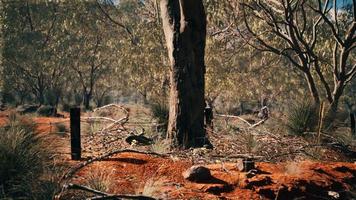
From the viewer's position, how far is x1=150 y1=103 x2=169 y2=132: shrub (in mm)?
12609

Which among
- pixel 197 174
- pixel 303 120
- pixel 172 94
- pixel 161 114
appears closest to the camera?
pixel 197 174

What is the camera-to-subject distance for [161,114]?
12.9 meters

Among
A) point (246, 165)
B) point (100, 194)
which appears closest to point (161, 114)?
point (246, 165)

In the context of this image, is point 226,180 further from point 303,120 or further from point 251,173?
point 303,120

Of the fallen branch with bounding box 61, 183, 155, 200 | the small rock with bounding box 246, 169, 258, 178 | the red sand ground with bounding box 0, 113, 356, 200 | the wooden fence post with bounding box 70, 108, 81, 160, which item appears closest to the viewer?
the fallen branch with bounding box 61, 183, 155, 200

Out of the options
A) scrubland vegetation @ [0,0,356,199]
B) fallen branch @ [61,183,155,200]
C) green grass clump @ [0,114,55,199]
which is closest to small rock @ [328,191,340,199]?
scrubland vegetation @ [0,0,356,199]

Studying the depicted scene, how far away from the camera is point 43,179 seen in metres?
5.94

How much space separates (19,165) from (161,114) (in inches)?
267

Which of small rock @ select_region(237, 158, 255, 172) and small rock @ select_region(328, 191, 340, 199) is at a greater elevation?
small rock @ select_region(237, 158, 255, 172)

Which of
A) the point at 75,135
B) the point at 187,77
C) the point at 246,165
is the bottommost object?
the point at 246,165

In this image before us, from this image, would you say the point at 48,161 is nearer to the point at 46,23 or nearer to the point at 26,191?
the point at 26,191

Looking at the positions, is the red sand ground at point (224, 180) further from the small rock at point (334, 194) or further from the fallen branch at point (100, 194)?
the fallen branch at point (100, 194)

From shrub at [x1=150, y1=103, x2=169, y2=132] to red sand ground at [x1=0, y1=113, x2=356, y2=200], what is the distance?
4.45 meters

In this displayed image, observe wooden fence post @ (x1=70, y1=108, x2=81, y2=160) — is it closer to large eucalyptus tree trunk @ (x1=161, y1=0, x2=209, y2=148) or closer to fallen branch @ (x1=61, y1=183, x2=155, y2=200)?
large eucalyptus tree trunk @ (x1=161, y1=0, x2=209, y2=148)
